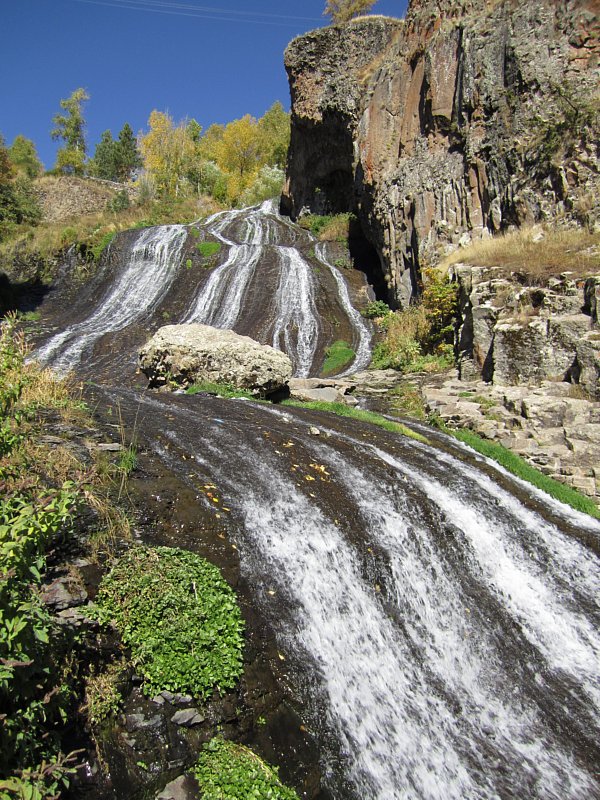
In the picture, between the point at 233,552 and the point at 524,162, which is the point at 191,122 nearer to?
the point at 524,162

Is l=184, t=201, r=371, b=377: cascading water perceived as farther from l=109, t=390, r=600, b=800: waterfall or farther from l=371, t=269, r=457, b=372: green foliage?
l=109, t=390, r=600, b=800: waterfall

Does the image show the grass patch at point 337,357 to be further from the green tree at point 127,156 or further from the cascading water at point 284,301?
the green tree at point 127,156

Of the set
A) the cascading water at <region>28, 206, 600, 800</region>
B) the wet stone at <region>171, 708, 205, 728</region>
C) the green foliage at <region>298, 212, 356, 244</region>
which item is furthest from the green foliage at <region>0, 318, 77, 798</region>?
the green foliage at <region>298, 212, 356, 244</region>

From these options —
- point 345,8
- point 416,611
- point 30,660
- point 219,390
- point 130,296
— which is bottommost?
point 416,611

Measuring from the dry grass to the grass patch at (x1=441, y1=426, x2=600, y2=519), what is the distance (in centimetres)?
593

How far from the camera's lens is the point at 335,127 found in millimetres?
29453

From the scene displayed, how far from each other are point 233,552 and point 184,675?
56.6 inches

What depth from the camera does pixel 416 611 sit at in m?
5.92

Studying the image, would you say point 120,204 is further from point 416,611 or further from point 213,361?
point 416,611

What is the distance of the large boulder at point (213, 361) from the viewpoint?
12750 millimetres

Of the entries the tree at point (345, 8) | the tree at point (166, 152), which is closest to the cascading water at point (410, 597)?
the tree at point (345, 8)

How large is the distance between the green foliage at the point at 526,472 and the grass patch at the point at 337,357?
704cm

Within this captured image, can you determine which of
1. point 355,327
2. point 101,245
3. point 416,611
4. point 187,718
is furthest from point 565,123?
point 101,245

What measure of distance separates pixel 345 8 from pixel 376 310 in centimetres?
2843
